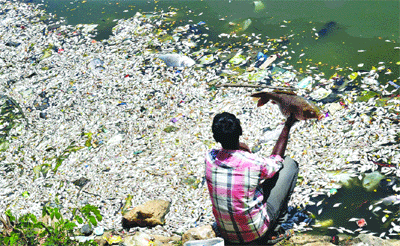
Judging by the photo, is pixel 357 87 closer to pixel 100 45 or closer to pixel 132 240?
pixel 132 240

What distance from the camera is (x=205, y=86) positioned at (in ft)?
19.2

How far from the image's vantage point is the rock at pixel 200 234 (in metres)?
3.41

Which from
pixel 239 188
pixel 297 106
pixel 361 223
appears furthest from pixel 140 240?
pixel 361 223

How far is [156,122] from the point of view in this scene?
5.41 metres

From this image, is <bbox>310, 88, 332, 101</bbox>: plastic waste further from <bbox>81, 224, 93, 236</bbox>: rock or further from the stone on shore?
<bbox>81, 224, 93, 236</bbox>: rock

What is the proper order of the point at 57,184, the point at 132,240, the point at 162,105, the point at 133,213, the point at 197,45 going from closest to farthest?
the point at 132,240 → the point at 133,213 → the point at 57,184 → the point at 162,105 → the point at 197,45

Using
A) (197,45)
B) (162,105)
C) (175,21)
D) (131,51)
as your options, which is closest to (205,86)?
(162,105)

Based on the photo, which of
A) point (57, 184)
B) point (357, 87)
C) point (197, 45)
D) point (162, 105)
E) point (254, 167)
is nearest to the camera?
point (254, 167)

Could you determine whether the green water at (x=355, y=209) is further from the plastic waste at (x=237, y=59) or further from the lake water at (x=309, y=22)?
the plastic waste at (x=237, y=59)

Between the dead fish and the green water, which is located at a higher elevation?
the dead fish

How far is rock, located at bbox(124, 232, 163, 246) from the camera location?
3.46 meters

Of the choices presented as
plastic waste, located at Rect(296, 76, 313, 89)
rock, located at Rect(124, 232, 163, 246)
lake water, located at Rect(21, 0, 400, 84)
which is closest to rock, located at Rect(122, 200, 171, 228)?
rock, located at Rect(124, 232, 163, 246)

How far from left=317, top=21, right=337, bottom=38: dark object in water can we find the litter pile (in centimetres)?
69

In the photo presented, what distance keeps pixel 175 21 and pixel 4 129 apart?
3.98 meters
